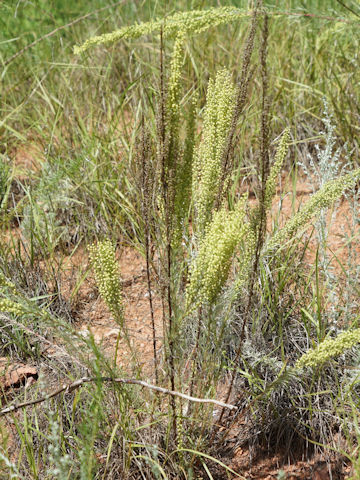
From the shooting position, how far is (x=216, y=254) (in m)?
1.17

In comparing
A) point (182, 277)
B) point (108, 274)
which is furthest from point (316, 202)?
point (182, 277)

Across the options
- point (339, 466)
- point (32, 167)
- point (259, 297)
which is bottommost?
point (339, 466)

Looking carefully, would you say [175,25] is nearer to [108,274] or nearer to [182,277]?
[108,274]

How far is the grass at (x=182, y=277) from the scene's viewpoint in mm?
1298

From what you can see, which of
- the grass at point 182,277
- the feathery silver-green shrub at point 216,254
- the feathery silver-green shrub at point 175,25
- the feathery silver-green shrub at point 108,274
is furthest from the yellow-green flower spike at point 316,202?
the feathery silver-green shrub at point 175,25

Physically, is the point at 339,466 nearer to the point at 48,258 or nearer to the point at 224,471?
the point at 224,471

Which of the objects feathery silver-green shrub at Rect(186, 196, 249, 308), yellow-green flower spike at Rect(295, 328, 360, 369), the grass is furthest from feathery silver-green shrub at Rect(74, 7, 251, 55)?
yellow-green flower spike at Rect(295, 328, 360, 369)

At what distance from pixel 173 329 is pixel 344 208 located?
1634 millimetres

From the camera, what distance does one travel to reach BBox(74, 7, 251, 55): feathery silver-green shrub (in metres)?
1.45

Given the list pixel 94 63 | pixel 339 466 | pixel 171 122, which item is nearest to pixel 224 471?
pixel 339 466

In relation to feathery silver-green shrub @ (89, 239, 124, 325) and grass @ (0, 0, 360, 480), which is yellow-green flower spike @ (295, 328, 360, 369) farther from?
feathery silver-green shrub @ (89, 239, 124, 325)

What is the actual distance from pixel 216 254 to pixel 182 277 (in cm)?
88

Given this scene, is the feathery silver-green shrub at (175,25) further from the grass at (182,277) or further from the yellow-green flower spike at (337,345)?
the yellow-green flower spike at (337,345)

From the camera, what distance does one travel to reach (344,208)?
8.86 feet
